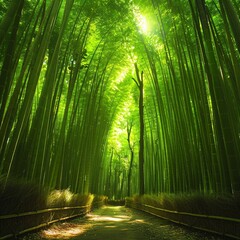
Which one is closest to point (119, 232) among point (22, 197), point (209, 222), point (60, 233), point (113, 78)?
point (60, 233)

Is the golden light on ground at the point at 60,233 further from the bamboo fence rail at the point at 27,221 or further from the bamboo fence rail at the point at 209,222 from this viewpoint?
the bamboo fence rail at the point at 209,222

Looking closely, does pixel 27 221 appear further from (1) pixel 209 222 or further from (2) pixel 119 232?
(1) pixel 209 222

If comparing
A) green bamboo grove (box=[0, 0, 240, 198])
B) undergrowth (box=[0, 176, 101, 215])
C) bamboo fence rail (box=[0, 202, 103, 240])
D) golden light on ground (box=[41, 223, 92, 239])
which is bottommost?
golden light on ground (box=[41, 223, 92, 239])

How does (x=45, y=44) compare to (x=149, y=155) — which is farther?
(x=149, y=155)

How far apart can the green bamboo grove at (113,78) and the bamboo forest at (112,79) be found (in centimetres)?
2

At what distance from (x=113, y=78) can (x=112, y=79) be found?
0.07 m

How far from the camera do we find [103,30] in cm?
718

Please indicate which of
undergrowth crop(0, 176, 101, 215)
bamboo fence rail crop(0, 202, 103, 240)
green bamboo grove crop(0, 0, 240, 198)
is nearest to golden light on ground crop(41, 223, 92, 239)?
bamboo fence rail crop(0, 202, 103, 240)

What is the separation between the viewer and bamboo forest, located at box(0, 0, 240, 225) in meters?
3.14

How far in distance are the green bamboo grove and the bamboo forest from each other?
0.05 ft

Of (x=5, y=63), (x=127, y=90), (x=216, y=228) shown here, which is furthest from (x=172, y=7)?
(x=127, y=90)

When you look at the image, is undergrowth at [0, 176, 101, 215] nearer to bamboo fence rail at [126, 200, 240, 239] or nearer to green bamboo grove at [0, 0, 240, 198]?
green bamboo grove at [0, 0, 240, 198]

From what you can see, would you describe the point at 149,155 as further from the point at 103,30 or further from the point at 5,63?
the point at 5,63

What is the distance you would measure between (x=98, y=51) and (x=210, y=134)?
16.8 feet
